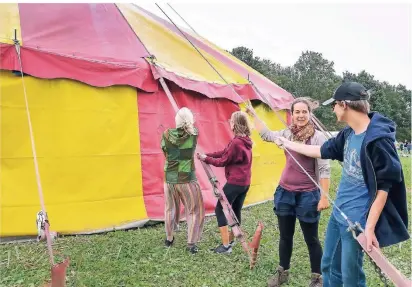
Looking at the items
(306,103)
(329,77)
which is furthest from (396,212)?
(329,77)

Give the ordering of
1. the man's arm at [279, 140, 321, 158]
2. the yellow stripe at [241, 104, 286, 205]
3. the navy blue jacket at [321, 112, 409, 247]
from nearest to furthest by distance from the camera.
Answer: the navy blue jacket at [321, 112, 409, 247] < the man's arm at [279, 140, 321, 158] < the yellow stripe at [241, 104, 286, 205]

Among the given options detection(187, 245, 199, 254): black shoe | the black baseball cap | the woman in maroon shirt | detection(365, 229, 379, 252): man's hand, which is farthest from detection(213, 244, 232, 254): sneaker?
the black baseball cap

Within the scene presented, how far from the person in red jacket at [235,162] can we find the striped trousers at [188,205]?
8.8 inches

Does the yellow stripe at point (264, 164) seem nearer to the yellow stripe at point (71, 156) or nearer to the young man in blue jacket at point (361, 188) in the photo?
the yellow stripe at point (71, 156)

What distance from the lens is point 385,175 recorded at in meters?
1.89

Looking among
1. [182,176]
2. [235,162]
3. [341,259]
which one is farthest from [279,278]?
[182,176]

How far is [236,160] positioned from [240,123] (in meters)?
0.38

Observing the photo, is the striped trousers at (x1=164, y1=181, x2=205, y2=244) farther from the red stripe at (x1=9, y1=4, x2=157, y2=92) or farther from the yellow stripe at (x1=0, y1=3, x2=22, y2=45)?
the yellow stripe at (x1=0, y1=3, x2=22, y2=45)

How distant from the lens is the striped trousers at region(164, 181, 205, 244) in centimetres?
382

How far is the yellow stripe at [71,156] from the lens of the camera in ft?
13.0

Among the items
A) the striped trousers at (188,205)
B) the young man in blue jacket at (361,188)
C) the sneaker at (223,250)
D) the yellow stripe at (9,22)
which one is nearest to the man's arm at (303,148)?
the young man in blue jacket at (361,188)

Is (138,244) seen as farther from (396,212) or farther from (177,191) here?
(396,212)

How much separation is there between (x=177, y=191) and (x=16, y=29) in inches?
103

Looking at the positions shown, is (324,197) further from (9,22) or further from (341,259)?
(9,22)
